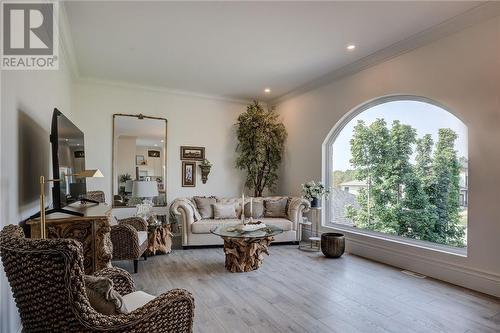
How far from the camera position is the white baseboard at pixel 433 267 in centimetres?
309

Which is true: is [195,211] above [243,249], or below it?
above

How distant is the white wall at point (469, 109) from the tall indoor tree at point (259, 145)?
229 centimetres

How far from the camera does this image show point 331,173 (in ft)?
18.1

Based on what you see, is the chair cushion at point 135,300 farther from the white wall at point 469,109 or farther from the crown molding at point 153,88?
the crown molding at point 153,88

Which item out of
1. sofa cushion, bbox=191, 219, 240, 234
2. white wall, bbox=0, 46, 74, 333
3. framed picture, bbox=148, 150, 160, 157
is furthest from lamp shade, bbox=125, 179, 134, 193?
white wall, bbox=0, 46, 74, 333

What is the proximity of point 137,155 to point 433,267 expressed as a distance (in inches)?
207

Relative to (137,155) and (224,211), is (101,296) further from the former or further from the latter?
(137,155)

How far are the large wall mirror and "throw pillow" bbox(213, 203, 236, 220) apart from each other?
118cm

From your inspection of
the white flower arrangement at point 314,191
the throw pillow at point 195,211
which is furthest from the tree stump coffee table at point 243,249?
the white flower arrangement at point 314,191

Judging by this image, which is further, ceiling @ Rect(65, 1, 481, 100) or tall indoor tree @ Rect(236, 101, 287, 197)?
tall indoor tree @ Rect(236, 101, 287, 197)

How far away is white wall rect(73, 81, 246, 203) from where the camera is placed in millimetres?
5504

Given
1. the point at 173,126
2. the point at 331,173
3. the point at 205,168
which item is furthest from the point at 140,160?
the point at 331,173

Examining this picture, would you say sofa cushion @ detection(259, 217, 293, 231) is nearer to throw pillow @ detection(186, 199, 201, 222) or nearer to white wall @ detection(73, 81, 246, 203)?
throw pillow @ detection(186, 199, 201, 222)

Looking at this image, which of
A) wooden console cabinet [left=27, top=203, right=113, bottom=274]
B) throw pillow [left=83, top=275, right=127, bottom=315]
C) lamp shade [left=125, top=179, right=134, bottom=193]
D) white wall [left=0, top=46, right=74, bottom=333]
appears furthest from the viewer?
lamp shade [left=125, top=179, right=134, bottom=193]
